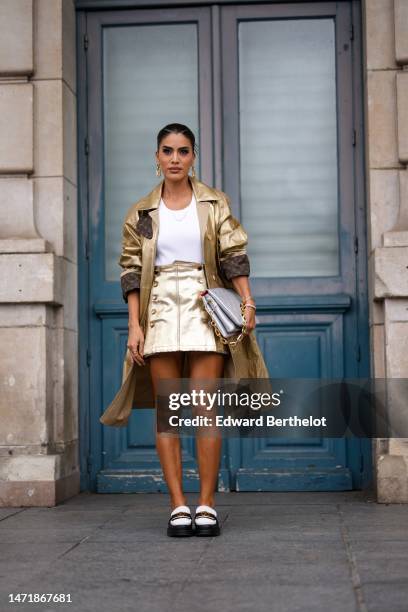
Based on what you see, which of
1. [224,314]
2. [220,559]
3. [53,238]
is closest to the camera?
A: [220,559]

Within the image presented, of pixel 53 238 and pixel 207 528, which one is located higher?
pixel 53 238

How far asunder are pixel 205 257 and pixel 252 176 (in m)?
2.38

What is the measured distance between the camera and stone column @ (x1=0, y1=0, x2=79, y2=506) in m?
6.82

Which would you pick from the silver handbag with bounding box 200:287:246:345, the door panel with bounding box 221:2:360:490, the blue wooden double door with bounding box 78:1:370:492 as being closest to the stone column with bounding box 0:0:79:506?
the blue wooden double door with bounding box 78:1:370:492

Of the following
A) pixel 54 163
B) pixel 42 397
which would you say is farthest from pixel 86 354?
pixel 54 163

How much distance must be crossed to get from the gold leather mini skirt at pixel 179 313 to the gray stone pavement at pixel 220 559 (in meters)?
0.95

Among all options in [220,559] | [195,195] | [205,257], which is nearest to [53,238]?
[195,195]

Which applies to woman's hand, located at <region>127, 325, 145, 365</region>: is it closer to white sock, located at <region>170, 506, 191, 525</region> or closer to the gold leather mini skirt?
the gold leather mini skirt

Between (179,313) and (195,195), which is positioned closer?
(179,313)

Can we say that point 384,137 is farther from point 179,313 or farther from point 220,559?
point 220,559

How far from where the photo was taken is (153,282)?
5.38m

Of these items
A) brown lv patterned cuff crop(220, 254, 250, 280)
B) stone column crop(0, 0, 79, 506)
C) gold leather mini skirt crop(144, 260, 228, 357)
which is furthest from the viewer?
stone column crop(0, 0, 79, 506)

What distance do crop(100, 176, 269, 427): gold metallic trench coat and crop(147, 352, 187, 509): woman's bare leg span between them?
0.33 ft

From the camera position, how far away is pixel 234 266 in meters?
5.39
